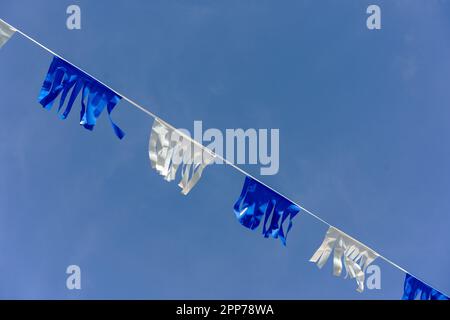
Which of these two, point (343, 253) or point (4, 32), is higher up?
point (4, 32)

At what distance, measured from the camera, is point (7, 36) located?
12023mm

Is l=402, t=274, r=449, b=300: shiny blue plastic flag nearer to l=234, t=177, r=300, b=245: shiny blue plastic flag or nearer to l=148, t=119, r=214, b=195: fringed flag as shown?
l=234, t=177, r=300, b=245: shiny blue plastic flag

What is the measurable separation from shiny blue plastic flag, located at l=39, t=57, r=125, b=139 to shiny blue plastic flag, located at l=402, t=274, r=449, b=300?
26.1 ft

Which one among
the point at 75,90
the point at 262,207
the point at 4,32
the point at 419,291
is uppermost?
the point at 4,32

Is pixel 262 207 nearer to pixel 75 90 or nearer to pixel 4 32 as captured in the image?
pixel 75 90

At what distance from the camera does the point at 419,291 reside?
1308 centimetres

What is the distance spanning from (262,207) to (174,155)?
8.09 ft

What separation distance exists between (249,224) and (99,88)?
478cm

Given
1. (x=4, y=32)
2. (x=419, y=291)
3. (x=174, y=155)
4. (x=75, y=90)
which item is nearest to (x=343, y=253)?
(x=419, y=291)

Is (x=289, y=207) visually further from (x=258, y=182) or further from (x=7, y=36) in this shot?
(x=7, y=36)

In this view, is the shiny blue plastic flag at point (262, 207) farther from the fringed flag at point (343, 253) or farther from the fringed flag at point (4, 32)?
the fringed flag at point (4, 32)

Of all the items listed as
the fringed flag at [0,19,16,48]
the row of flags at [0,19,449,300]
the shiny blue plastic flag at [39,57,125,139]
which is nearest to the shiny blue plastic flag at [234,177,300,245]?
the row of flags at [0,19,449,300]
